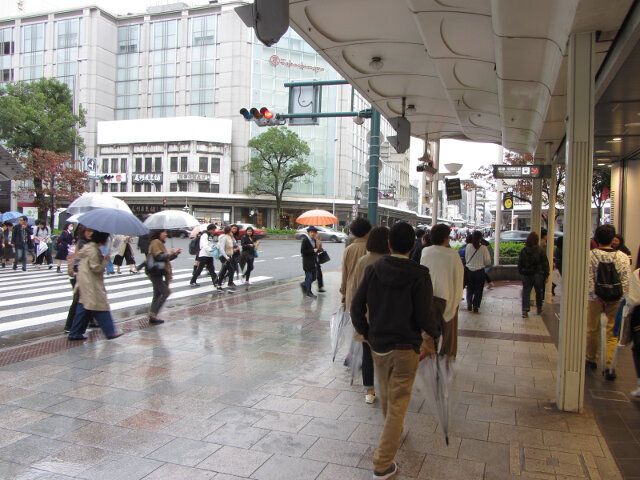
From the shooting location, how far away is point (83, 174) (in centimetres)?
2911

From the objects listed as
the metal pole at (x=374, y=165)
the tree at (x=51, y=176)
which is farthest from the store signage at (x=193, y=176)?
the metal pole at (x=374, y=165)

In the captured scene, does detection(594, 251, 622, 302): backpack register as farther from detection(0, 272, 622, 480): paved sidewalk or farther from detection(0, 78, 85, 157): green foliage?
detection(0, 78, 85, 157): green foliage

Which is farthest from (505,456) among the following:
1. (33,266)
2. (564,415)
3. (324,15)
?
(33,266)

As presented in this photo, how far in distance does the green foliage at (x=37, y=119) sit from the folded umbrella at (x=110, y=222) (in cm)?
2884

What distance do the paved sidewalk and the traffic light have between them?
6.99 metres

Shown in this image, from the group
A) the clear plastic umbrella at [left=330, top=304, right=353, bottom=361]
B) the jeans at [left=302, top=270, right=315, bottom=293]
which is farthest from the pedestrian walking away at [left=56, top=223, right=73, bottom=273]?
the clear plastic umbrella at [left=330, top=304, right=353, bottom=361]

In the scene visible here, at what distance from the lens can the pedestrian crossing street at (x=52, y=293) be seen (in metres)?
8.77

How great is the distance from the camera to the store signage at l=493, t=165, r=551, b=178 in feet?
31.2

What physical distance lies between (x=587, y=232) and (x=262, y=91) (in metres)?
55.0

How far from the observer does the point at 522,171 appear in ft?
32.3

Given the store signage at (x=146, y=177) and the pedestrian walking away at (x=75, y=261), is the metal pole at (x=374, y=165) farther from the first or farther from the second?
the store signage at (x=146, y=177)

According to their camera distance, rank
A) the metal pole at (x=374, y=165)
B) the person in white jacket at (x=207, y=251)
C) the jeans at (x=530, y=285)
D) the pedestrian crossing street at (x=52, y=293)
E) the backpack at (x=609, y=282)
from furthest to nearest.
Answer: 1. the person in white jacket at (x=207, y=251)
2. the metal pole at (x=374, y=165)
3. the jeans at (x=530, y=285)
4. the pedestrian crossing street at (x=52, y=293)
5. the backpack at (x=609, y=282)

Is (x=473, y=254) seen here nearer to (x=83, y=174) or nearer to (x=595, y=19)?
(x=595, y=19)

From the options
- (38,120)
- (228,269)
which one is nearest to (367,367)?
(228,269)
